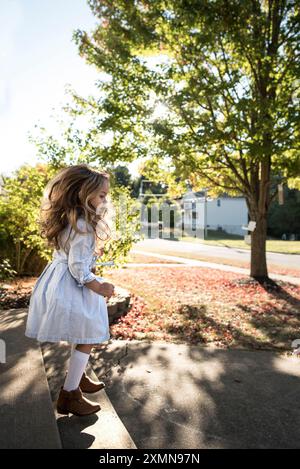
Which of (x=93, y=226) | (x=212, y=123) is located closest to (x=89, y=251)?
(x=93, y=226)

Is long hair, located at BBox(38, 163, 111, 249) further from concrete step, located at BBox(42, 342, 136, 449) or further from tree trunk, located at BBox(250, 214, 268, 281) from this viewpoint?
tree trunk, located at BBox(250, 214, 268, 281)

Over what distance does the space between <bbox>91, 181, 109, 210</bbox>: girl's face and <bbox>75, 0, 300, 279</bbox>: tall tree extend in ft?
19.3

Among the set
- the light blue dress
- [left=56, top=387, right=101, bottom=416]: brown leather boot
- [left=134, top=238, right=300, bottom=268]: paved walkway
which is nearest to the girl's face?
the light blue dress

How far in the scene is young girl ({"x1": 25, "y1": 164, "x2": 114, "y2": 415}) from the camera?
103 inches

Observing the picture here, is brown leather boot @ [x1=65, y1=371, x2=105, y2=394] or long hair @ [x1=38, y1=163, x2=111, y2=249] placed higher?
long hair @ [x1=38, y1=163, x2=111, y2=249]

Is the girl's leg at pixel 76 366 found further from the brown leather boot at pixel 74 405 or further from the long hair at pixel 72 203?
the long hair at pixel 72 203

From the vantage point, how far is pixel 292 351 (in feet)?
15.9

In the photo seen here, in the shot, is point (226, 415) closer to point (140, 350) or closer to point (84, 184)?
point (140, 350)

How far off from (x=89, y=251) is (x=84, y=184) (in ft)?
1.63

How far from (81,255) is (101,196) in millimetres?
486

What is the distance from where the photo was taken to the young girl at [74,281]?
8.55 feet

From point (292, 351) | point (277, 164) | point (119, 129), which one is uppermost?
point (119, 129)

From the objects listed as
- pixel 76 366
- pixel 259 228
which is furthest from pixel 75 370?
pixel 259 228

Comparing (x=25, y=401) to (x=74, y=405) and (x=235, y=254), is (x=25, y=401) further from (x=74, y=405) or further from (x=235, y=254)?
(x=235, y=254)
